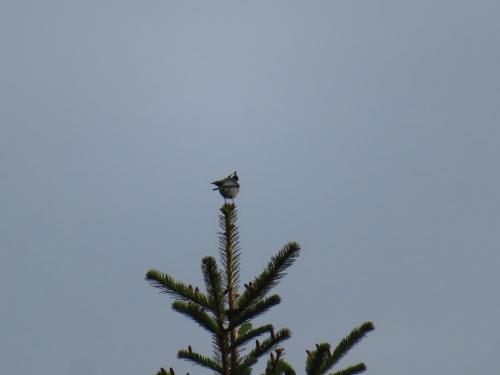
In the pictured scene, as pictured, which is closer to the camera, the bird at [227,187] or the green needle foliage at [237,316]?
the green needle foliage at [237,316]

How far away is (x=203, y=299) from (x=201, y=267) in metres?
0.42

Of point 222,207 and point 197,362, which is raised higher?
point 222,207

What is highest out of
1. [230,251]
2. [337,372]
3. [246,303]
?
[230,251]

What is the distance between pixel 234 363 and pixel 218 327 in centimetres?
37

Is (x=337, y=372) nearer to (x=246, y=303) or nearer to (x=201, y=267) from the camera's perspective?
(x=246, y=303)

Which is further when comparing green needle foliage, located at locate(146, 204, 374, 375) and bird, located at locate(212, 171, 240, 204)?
bird, located at locate(212, 171, 240, 204)

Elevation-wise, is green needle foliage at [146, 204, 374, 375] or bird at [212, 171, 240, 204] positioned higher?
bird at [212, 171, 240, 204]

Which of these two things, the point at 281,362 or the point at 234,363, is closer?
the point at 234,363

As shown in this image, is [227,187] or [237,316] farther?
[227,187]

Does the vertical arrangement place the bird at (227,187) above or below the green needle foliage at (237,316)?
above

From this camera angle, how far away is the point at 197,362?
6.58 m

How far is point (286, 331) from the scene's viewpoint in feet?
21.4

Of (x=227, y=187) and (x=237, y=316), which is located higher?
(x=227, y=187)

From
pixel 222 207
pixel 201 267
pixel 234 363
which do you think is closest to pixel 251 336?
pixel 234 363
